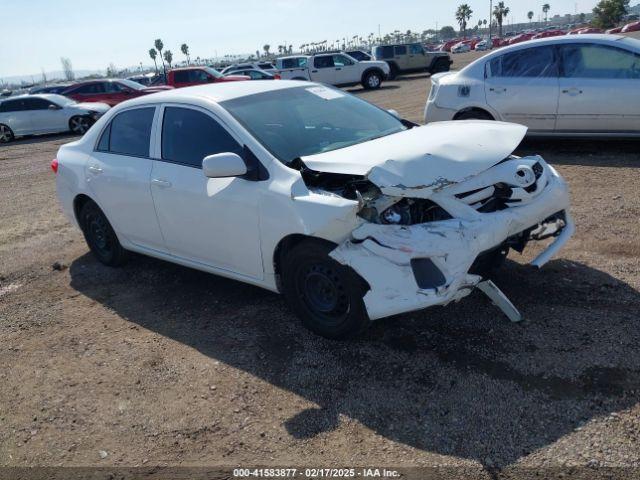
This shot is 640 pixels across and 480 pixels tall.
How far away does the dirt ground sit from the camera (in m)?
2.90

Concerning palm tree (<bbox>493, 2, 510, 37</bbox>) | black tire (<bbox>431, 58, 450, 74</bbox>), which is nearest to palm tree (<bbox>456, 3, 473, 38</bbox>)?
palm tree (<bbox>493, 2, 510, 37</bbox>)

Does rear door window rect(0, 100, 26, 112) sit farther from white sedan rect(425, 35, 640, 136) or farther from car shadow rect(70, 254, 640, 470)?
car shadow rect(70, 254, 640, 470)

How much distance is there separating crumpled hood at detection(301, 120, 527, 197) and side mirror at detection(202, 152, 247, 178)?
0.43 metres

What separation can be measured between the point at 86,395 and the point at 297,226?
1757 mm

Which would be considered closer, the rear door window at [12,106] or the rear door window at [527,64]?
the rear door window at [527,64]

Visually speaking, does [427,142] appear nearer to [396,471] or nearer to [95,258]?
[396,471]

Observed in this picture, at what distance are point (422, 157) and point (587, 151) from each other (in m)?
5.77

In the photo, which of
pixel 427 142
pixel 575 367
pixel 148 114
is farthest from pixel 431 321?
pixel 148 114

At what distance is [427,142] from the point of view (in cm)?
398

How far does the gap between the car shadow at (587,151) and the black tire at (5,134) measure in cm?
1740

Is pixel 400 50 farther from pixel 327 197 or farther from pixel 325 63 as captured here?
pixel 327 197

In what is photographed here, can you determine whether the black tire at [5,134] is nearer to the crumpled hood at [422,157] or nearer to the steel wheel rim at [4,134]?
the steel wheel rim at [4,134]

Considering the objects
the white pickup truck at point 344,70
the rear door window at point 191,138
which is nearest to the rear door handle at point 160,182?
the rear door window at point 191,138

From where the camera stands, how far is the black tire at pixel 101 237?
556 centimetres
